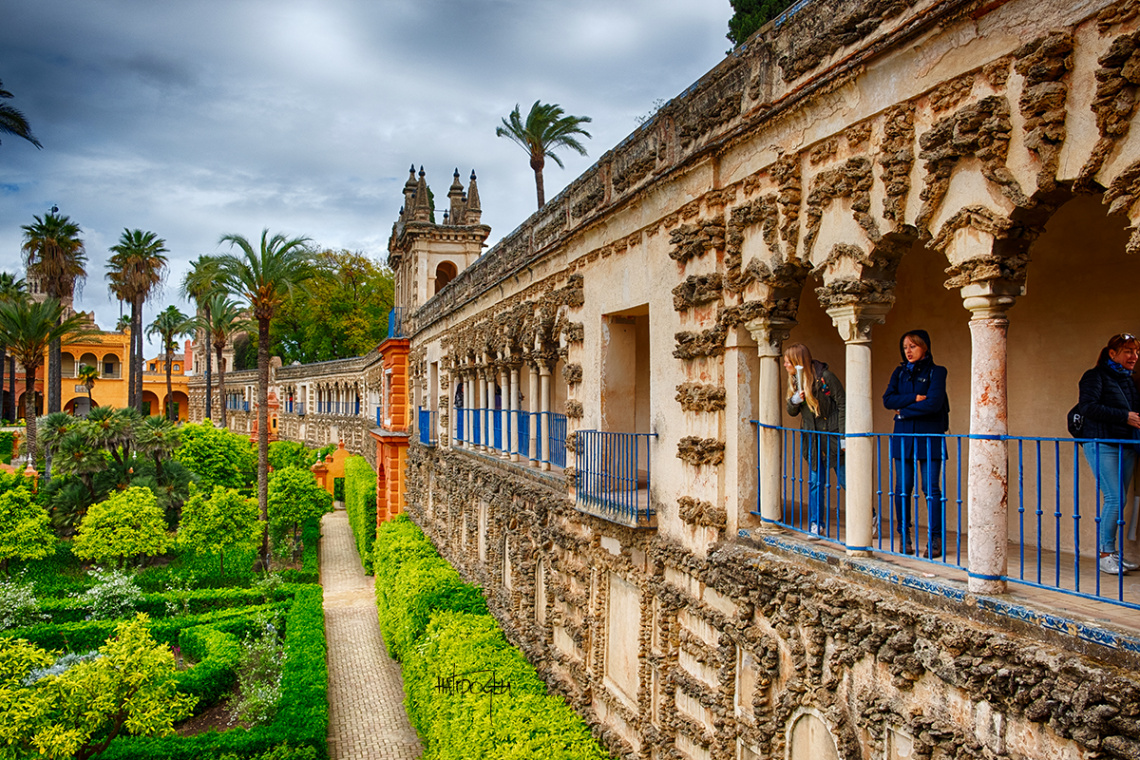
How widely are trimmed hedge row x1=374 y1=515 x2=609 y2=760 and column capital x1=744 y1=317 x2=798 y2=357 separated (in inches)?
193

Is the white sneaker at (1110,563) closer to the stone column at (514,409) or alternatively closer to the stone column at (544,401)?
the stone column at (544,401)

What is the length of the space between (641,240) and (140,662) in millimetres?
8604

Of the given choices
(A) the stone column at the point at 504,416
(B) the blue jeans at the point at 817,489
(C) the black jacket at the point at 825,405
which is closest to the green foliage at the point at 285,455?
(A) the stone column at the point at 504,416

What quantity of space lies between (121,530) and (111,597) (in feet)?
8.28

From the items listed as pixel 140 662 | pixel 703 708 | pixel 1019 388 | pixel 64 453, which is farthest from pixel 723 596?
pixel 64 453

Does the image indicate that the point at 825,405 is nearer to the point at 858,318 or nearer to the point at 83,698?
the point at 858,318

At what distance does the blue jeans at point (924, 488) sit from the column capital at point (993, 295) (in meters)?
0.95

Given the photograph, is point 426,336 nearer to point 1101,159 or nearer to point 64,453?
point 64,453

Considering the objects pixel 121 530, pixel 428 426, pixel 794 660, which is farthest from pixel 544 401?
pixel 121 530

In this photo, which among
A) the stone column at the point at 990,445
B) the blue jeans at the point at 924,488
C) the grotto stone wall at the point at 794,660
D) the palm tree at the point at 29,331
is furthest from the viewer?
the palm tree at the point at 29,331

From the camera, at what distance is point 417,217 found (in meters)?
25.8

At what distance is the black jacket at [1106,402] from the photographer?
4.73 meters

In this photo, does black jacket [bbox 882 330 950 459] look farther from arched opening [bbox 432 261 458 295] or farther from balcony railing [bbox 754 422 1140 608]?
arched opening [bbox 432 261 458 295]

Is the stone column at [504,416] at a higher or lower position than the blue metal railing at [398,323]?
lower
